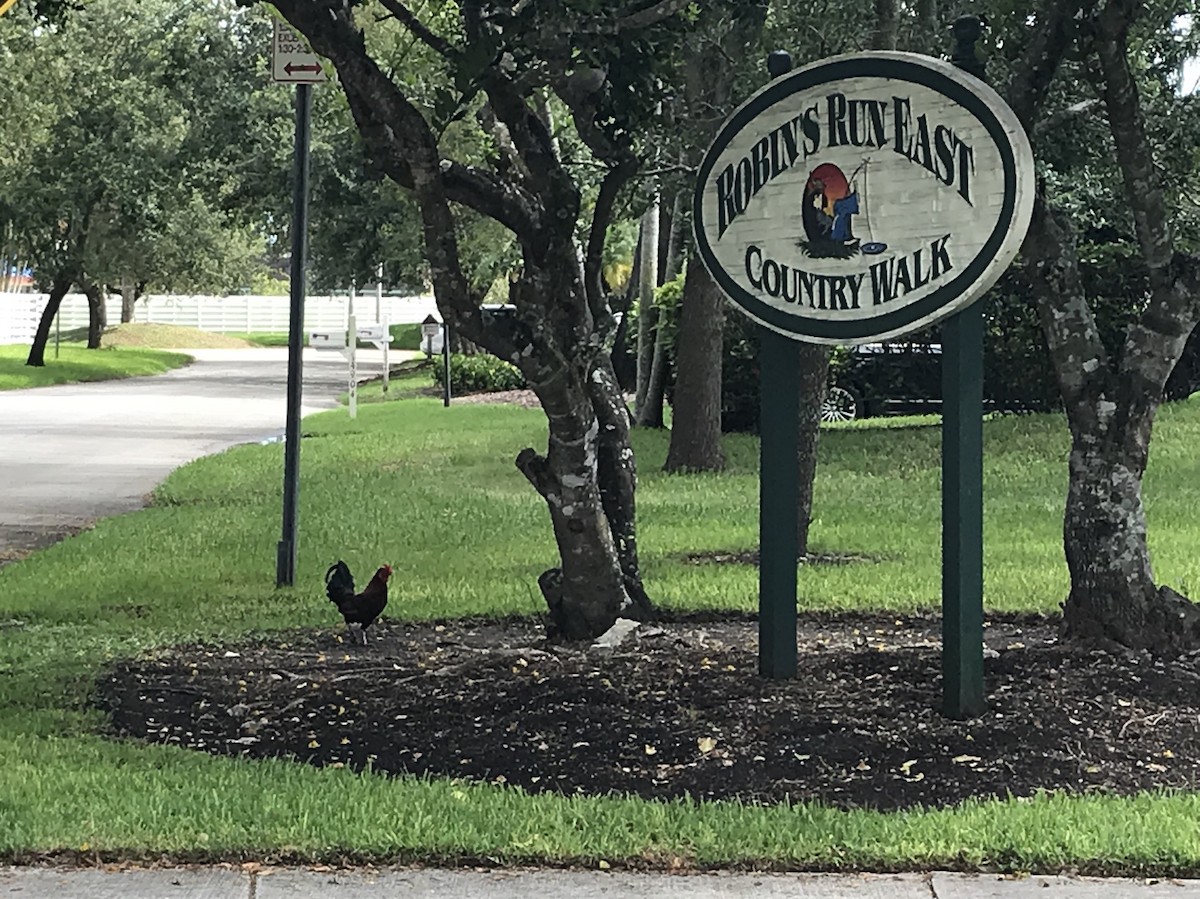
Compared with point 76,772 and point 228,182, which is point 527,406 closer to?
point 228,182

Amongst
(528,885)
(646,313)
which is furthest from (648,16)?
(646,313)

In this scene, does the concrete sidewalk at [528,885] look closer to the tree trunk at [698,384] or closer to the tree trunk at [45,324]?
the tree trunk at [698,384]

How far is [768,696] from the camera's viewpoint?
6754 millimetres

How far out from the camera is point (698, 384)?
1806 cm

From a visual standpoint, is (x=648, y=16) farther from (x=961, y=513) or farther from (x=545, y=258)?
(x=961, y=513)

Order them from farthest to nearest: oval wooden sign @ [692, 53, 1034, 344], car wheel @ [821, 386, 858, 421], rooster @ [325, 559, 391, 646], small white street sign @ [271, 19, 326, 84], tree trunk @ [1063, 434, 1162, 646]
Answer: car wheel @ [821, 386, 858, 421] < small white street sign @ [271, 19, 326, 84] < rooster @ [325, 559, 391, 646] < tree trunk @ [1063, 434, 1162, 646] < oval wooden sign @ [692, 53, 1034, 344]

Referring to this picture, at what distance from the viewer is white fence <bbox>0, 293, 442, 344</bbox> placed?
81.5 metres

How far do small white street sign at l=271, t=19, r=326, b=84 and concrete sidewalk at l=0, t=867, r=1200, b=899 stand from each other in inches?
267

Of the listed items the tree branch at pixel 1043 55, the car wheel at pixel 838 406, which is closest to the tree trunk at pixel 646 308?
the car wheel at pixel 838 406

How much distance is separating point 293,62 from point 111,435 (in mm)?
14962

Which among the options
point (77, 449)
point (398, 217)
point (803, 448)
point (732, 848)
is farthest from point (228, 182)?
point (732, 848)

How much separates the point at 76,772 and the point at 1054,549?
25.7 feet

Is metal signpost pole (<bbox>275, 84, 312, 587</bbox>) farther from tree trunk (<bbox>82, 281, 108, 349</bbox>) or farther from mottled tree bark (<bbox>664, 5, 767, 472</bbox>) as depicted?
tree trunk (<bbox>82, 281, 108, 349</bbox>)

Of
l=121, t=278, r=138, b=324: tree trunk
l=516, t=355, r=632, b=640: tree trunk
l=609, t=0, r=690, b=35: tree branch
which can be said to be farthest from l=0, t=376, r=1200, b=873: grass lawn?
l=121, t=278, r=138, b=324: tree trunk
